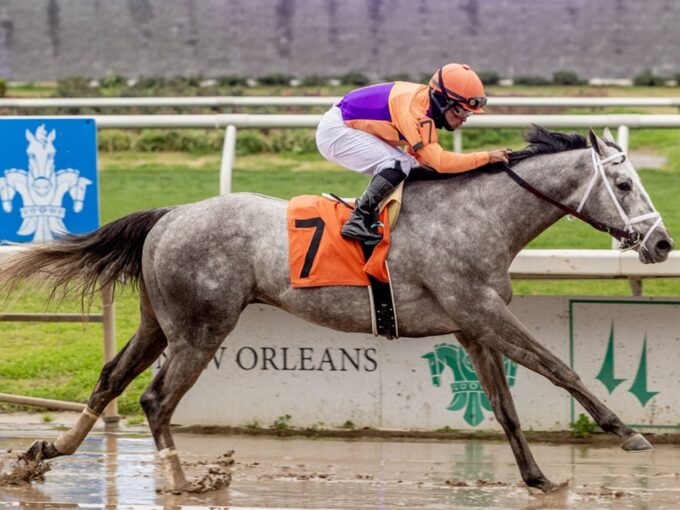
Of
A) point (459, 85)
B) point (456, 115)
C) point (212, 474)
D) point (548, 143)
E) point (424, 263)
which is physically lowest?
point (212, 474)

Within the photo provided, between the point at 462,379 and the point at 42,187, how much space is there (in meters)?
2.65

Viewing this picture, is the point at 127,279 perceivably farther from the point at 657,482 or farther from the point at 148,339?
the point at 657,482

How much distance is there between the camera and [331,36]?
24.6 metres

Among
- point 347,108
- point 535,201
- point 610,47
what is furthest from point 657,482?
point 610,47

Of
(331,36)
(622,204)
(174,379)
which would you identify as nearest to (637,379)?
(622,204)

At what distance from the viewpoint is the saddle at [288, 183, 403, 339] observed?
19.0ft

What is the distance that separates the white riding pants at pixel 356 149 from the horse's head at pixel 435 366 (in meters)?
1.58

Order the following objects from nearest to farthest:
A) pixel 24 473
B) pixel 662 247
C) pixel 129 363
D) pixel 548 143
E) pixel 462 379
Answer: pixel 662 247 → pixel 548 143 → pixel 24 473 → pixel 129 363 → pixel 462 379

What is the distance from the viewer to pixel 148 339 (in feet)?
20.6

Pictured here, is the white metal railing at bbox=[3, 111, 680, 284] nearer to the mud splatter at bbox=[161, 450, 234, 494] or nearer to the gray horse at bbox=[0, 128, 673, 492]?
the gray horse at bbox=[0, 128, 673, 492]

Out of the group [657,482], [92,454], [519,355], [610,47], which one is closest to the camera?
[519,355]

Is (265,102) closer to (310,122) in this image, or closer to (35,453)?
(310,122)

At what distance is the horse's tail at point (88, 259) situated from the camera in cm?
622

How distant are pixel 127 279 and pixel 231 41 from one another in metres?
18.7
